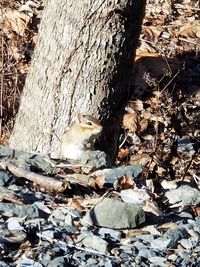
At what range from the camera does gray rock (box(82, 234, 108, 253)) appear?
16.4ft

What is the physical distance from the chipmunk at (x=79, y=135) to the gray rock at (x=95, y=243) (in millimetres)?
2571

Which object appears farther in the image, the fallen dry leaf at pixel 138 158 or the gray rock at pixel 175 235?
the fallen dry leaf at pixel 138 158

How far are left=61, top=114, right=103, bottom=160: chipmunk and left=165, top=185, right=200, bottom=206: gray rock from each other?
1643mm

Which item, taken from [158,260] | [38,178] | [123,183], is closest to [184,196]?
[123,183]

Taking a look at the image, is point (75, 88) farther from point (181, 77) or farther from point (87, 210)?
point (181, 77)

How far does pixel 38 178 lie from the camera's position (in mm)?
5992

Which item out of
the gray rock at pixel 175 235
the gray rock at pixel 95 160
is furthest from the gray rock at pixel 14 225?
the gray rock at pixel 95 160

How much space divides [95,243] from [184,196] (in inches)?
47.7

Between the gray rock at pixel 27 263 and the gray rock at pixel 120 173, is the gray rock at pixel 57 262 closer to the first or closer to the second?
the gray rock at pixel 27 263

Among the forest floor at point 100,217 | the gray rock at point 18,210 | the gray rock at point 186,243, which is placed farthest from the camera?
the gray rock at point 18,210

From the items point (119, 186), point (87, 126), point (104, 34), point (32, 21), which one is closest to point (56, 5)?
point (104, 34)

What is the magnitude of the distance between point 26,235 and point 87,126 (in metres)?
2.72

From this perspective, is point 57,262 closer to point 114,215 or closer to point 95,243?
point 95,243

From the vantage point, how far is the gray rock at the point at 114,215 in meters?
5.31
